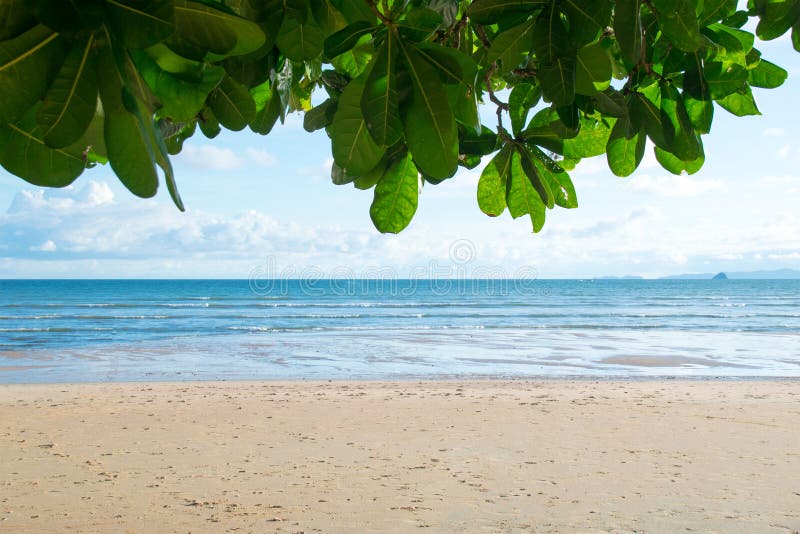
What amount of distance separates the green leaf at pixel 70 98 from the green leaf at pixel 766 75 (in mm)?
798

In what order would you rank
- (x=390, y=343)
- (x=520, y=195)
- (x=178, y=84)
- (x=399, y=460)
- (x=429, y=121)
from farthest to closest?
(x=390, y=343) → (x=399, y=460) → (x=520, y=195) → (x=429, y=121) → (x=178, y=84)

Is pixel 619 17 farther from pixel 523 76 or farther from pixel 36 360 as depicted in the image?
pixel 36 360

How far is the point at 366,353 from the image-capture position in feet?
45.9

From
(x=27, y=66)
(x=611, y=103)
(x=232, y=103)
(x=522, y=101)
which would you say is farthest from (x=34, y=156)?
(x=522, y=101)

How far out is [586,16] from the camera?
722mm

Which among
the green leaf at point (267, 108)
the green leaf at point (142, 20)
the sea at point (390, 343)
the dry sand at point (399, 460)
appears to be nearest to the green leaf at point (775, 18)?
the green leaf at point (267, 108)

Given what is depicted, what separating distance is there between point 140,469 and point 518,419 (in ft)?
11.7

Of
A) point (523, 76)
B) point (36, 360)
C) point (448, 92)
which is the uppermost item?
point (523, 76)

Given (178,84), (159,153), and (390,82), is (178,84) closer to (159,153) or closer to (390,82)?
(159,153)

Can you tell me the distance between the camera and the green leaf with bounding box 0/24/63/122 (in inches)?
19.5

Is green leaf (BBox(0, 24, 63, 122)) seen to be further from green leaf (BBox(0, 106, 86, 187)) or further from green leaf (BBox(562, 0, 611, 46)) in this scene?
green leaf (BBox(562, 0, 611, 46))

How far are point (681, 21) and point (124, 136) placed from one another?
550 millimetres

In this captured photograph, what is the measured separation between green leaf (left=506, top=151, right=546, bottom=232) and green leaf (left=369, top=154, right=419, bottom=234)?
6.5 inches

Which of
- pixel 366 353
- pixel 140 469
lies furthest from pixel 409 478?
pixel 366 353
